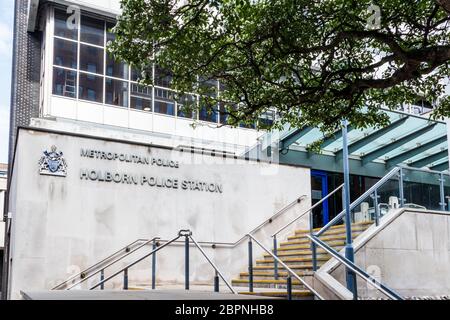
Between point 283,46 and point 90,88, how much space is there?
1111 cm

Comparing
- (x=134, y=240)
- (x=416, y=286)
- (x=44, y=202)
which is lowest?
(x=416, y=286)

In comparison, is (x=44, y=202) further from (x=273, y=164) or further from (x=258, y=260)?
(x=273, y=164)

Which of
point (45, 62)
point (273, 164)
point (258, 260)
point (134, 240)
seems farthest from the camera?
point (45, 62)

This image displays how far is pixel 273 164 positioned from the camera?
48.8 ft

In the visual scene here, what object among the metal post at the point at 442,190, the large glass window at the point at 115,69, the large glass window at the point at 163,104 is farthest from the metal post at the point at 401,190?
the large glass window at the point at 115,69

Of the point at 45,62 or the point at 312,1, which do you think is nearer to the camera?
the point at 312,1

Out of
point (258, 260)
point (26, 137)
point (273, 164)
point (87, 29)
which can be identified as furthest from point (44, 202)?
point (87, 29)

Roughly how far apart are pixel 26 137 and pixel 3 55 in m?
7.50

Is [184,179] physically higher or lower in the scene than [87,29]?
lower

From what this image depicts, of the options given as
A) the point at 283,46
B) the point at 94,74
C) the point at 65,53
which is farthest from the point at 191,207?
the point at 65,53

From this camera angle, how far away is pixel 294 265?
459 inches

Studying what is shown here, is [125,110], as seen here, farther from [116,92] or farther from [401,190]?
[401,190]

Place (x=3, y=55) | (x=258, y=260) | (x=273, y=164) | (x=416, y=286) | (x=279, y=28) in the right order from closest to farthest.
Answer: (x=3, y=55) < (x=279, y=28) < (x=416, y=286) < (x=258, y=260) < (x=273, y=164)

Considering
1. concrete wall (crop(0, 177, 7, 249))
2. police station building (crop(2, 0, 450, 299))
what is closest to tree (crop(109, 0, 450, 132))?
police station building (crop(2, 0, 450, 299))
